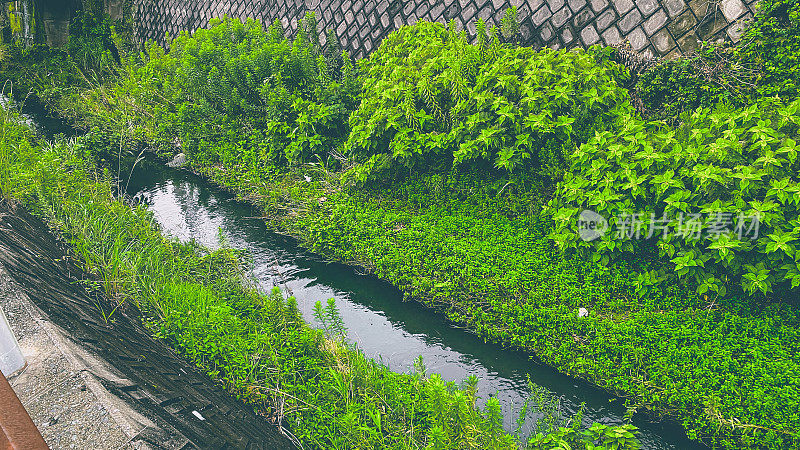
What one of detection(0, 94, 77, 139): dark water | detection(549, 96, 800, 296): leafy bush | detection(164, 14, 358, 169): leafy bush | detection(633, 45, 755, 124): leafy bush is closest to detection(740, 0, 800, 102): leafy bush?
detection(633, 45, 755, 124): leafy bush

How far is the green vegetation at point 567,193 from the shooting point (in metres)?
3.18

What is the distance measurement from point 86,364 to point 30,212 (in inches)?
101

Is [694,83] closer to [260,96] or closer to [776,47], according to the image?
[776,47]

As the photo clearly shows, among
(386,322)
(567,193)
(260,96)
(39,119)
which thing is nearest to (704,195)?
(567,193)

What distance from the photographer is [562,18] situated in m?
5.59

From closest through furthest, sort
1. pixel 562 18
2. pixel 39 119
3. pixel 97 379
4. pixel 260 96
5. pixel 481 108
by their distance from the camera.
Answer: pixel 97 379
pixel 481 108
pixel 562 18
pixel 260 96
pixel 39 119

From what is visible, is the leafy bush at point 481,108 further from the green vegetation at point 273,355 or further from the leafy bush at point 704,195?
the green vegetation at point 273,355

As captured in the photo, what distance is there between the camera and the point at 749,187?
10.5ft

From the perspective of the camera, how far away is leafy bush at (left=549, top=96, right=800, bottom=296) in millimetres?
3150

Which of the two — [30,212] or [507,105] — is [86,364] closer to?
[30,212]

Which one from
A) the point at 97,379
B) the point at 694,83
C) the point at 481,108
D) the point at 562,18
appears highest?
the point at 562,18

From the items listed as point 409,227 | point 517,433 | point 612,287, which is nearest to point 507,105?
point 409,227

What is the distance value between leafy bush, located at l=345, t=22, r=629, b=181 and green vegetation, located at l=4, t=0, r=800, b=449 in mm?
20

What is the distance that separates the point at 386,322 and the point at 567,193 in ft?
5.62
